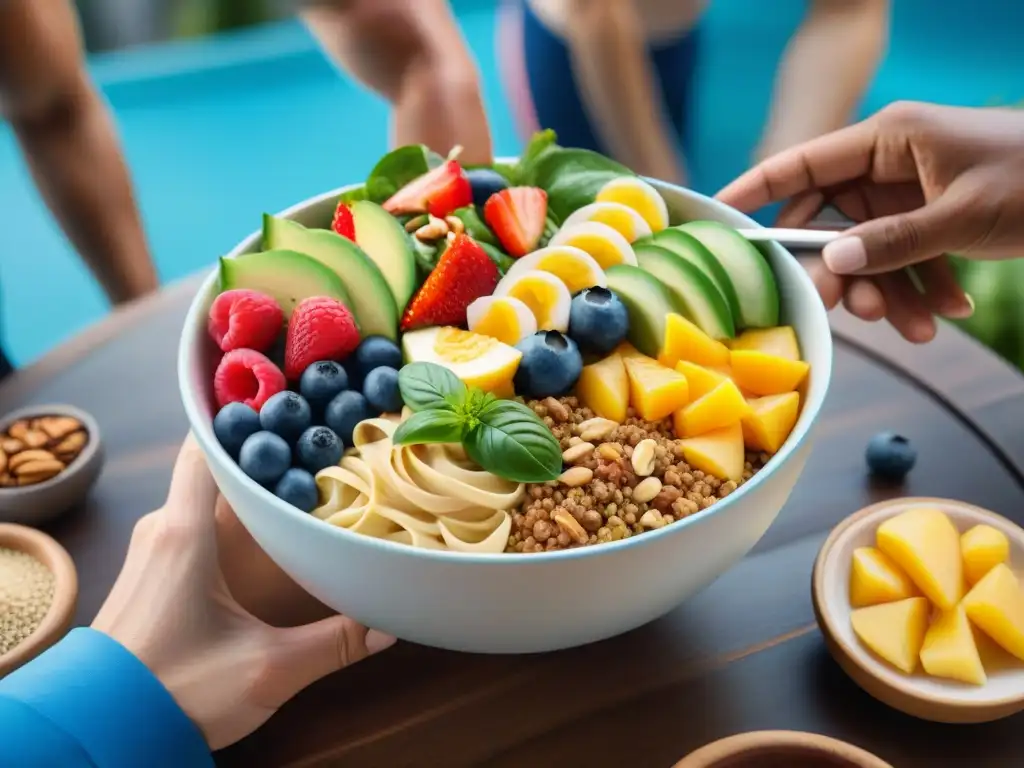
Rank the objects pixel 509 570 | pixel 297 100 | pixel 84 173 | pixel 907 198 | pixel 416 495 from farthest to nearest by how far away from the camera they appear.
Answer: pixel 297 100, pixel 84 173, pixel 907 198, pixel 416 495, pixel 509 570

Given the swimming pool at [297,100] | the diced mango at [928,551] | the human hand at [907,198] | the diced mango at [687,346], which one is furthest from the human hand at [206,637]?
the swimming pool at [297,100]

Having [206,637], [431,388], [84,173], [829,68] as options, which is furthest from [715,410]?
[84,173]

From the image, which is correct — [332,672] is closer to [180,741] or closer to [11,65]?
[180,741]

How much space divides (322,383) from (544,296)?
0.73ft

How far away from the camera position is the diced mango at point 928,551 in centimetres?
81

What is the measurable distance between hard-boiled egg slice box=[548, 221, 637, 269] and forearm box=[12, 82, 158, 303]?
1454mm

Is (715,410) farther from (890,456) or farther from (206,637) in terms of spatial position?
(206,637)

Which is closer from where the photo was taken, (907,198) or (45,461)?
(45,461)

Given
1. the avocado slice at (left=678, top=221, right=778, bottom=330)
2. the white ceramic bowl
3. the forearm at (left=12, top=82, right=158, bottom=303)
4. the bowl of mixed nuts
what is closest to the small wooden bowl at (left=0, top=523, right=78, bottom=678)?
the bowl of mixed nuts

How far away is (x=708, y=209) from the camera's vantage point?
1.02 metres

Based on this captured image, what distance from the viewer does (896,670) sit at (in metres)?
0.79

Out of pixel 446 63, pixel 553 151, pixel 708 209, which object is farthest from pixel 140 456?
pixel 446 63

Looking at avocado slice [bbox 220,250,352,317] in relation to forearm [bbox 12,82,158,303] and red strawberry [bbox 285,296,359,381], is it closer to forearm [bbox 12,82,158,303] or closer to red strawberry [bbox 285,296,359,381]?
red strawberry [bbox 285,296,359,381]

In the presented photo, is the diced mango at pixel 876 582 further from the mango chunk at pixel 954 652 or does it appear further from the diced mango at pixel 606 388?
the diced mango at pixel 606 388
